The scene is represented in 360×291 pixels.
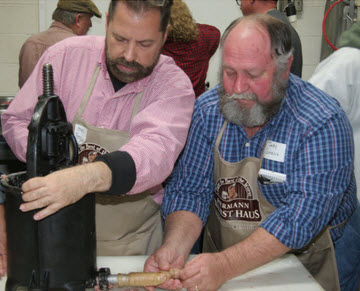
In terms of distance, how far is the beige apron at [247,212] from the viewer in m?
1.41

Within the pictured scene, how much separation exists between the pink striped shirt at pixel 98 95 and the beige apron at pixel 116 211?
0.03m

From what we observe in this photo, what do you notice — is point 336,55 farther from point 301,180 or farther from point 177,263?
point 177,263

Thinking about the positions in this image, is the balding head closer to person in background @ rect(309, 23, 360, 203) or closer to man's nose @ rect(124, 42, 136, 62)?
man's nose @ rect(124, 42, 136, 62)

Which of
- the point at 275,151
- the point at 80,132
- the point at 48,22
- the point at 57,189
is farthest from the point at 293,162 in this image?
the point at 48,22

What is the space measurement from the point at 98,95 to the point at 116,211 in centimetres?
41

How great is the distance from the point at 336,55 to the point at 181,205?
1013 millimetres

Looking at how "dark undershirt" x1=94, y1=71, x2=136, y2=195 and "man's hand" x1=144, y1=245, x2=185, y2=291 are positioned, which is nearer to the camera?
"dark undershirt" x1=94, y1=71, x2=136, y2=195

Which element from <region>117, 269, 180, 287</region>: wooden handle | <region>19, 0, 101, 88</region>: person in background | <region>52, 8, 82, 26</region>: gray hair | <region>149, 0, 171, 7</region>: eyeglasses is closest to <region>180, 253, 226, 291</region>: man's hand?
<region>117, 269, 180, 287</region>: wooden handle

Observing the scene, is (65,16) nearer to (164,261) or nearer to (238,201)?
(238,201)

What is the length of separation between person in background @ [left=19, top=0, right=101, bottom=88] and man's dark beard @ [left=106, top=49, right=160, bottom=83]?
5.48 ft

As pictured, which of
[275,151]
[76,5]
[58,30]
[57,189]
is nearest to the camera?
[57,189]

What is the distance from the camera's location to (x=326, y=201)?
127cm

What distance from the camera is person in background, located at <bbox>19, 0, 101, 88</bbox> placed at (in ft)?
9.12

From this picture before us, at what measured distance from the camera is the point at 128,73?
129cm
